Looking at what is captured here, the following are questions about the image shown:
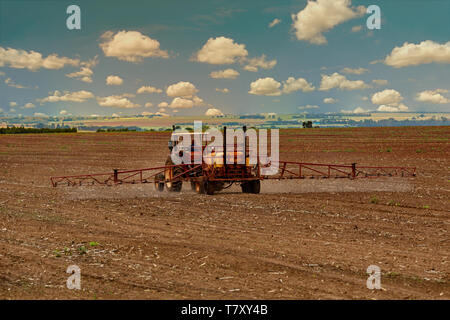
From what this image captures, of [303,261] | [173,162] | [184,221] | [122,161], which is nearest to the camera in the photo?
[303,261]

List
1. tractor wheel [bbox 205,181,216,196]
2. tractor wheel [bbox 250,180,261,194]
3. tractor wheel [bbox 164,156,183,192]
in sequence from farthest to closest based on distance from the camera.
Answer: tractor wheel [bbox 164,156,183,192] → tractor wheel [bbox 250,180,261,194] → tractor wheel [bbox 205,181,216,196]

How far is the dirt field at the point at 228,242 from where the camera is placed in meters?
7.14

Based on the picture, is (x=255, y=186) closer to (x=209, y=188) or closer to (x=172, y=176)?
(x=209, y=188)

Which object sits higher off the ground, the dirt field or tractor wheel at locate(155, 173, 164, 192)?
tractor wheel at locate(155, 173, 164, 192)

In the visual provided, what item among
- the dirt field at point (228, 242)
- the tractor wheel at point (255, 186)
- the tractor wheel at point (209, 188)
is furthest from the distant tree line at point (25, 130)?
the tractor wheel at point (255, 186)

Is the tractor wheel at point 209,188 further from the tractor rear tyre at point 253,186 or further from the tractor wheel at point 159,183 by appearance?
the tractor wheel at point 159,183

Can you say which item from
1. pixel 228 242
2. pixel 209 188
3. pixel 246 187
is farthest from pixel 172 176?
pixel 228 242

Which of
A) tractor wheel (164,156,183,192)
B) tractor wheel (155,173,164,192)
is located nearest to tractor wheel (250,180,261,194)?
tractor wheel (164,156,183,192)

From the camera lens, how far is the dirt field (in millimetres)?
7141

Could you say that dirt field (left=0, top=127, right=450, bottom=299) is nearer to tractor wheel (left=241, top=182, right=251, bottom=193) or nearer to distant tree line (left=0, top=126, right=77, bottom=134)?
tractor wheel (left=241, top=182, right=251, bottom=193)
